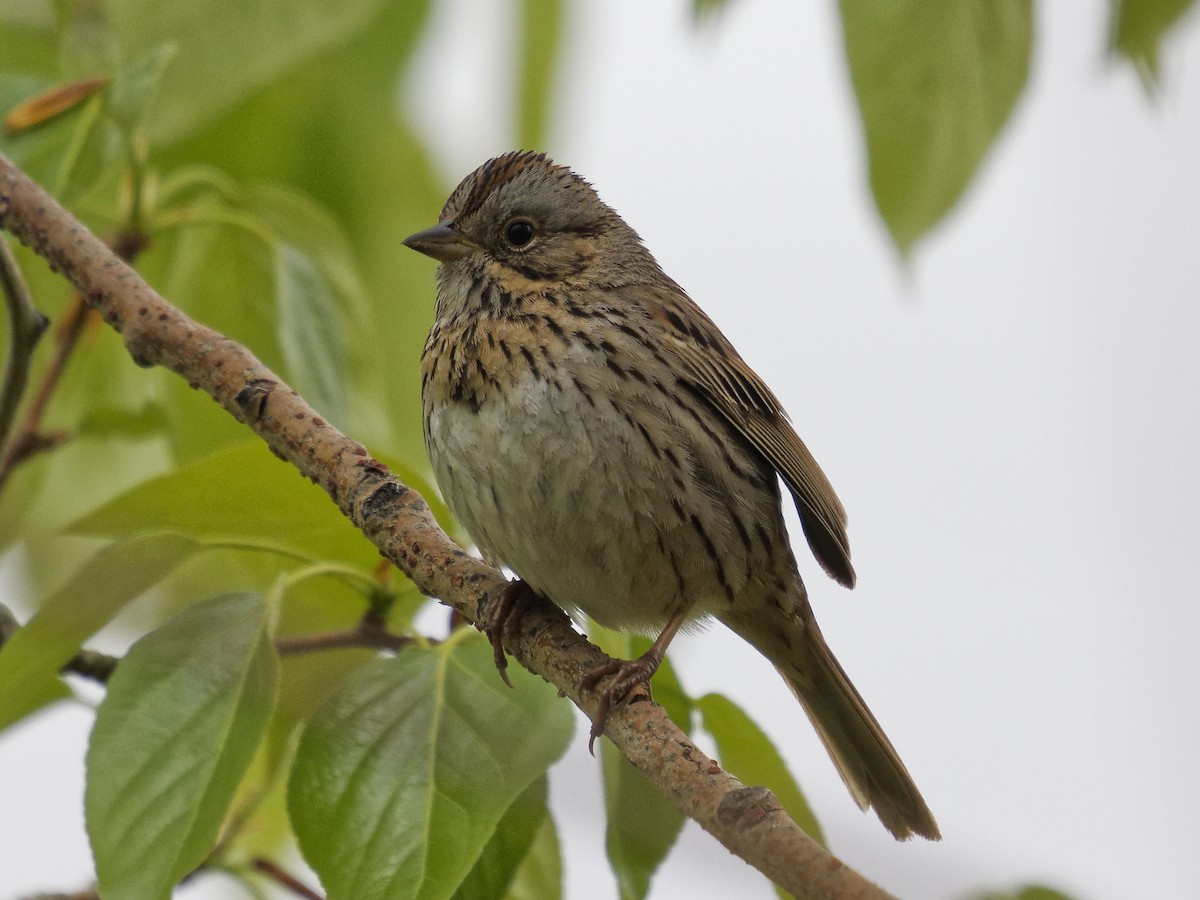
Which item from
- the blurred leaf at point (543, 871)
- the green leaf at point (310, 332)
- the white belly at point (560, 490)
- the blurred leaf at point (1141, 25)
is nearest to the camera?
the blurred leaf at point (1141, 25)

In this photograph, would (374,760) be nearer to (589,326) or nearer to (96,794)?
(96,794)

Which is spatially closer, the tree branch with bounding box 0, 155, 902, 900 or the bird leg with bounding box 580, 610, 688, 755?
the bird leg with bounding box 580, 610, 688, 755

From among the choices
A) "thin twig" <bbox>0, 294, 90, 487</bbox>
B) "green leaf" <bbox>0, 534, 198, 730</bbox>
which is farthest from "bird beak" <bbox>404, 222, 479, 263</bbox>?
"green leaf" <bbox>0, 534, 198, 730</bbox>

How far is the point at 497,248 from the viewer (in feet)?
13.4

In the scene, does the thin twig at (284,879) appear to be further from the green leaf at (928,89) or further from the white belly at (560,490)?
the green leaf at (928,89)

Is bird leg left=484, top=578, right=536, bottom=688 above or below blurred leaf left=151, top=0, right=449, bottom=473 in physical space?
below

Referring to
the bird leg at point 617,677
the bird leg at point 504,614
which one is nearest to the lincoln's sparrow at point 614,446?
the bird leg at point 504,614

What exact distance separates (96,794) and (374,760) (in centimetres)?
44

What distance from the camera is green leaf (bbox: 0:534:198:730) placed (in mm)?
2512

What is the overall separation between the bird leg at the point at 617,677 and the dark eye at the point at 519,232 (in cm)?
151

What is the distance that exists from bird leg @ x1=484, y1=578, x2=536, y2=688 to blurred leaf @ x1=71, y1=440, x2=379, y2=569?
0.92 ft

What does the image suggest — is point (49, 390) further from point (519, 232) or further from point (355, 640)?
point (519, 232)

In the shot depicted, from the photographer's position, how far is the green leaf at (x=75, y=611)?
251 centimetres

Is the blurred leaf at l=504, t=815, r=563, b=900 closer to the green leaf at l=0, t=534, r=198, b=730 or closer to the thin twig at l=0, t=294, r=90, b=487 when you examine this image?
the green leaf at l=0, t=534, r=198, b=730
